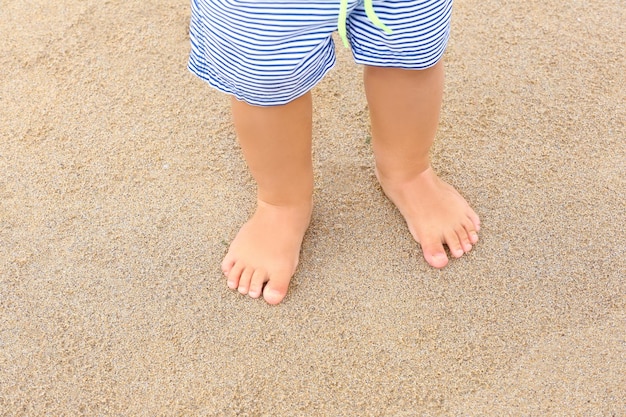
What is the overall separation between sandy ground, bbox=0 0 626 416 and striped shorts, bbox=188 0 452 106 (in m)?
0.39

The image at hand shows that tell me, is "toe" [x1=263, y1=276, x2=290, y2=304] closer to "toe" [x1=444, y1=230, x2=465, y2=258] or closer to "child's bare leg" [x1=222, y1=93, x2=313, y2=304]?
"child's bare leg" [x1=222, y1=93, x2=313, y2=304]

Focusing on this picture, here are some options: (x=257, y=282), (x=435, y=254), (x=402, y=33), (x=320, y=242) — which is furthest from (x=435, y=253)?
(x=402, y=33)

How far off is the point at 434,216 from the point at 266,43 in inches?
21.0

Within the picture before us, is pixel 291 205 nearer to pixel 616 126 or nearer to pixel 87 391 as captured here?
pixel 87 391

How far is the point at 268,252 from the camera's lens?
1162 millimetres

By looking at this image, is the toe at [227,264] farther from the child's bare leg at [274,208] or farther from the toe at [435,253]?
the toe at [435,253]

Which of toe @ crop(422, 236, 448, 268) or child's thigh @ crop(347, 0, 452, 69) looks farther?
toe @ crop(422, 236, 448, 268)

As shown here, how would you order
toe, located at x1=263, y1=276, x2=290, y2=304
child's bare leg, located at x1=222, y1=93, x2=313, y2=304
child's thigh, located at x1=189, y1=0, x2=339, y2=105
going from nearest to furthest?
child's thigh, located at x1=189, y1=0, x2=339, y2=105, child's bare leg, located at x1=222, y1=93, x2=313, y2=304, toe, located at x1=263, y1=276, x2=290, y2=304

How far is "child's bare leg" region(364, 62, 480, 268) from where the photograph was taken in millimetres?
1036

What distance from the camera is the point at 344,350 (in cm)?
108

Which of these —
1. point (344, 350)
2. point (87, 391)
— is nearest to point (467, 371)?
point (344, 350)

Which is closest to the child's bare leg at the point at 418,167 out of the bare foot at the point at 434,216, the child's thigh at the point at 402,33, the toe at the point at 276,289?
the bare foot at the point at 434,216

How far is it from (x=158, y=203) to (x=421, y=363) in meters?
0.57

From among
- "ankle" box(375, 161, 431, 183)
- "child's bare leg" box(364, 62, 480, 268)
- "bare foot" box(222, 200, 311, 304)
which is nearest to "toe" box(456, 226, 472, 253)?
"child's bare leg" box(364, 62, 480, 268)
